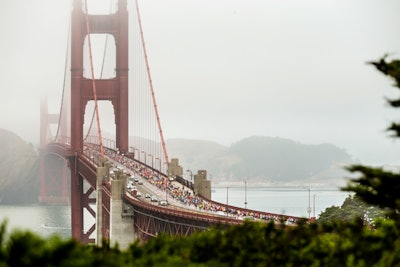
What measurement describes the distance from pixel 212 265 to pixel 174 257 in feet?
2.05

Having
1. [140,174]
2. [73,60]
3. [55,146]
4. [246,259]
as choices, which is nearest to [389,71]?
[246,259]

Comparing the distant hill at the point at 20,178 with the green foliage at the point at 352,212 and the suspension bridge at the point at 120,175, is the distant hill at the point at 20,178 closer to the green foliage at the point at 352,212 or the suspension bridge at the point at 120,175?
the suspension bridge at the point at 120,175

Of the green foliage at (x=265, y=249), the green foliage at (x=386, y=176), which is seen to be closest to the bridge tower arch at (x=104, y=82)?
the green foliage at (x=386, y=176)

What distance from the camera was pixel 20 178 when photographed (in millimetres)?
184125

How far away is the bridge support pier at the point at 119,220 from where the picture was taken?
56.7 m

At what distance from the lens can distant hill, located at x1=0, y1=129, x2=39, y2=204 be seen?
179 meters

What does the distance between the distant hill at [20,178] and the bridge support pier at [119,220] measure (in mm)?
121278

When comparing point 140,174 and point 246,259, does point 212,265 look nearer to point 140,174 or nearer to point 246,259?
point 246,259

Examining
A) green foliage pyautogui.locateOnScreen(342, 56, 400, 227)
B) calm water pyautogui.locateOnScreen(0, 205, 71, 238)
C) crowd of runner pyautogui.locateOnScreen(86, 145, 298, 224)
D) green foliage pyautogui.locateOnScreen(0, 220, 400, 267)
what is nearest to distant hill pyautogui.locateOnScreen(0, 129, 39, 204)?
calm water pyautogui.locateOnScreen(0, 205, 71, 238)

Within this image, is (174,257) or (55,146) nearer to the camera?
(174,257)

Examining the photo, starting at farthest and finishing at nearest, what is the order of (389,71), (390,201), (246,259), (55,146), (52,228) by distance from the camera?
1. (55,146)
2. (52,228)
3. (390,201)
4. (389,71)
5. (246,259)

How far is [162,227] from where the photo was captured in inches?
1972

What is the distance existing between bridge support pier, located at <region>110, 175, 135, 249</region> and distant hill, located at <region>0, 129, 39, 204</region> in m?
121

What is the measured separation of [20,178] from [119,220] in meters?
130
